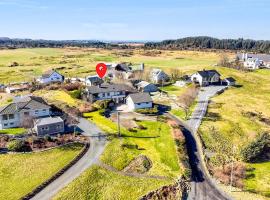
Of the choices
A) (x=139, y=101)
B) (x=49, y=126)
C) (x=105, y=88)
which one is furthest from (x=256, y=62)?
(x=49, y=126)

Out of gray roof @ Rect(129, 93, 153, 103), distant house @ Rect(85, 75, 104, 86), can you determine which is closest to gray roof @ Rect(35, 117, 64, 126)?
gray roof @ Rect(129, 93, 153, 103)

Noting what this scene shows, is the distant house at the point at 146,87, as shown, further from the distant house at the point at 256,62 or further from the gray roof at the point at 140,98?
the distant house at the point at 256,62

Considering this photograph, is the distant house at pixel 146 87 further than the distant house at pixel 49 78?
No

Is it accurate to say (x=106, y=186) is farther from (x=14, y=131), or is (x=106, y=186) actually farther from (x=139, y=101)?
(x=139, y=101)

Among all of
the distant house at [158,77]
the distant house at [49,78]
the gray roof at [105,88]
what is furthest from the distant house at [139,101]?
the distant house at [49,78]

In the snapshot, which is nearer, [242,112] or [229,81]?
[242,112]
